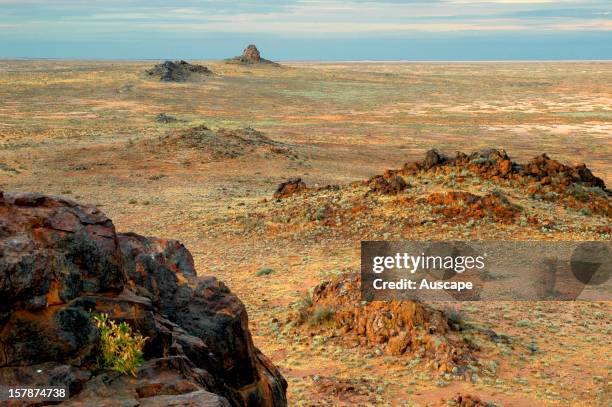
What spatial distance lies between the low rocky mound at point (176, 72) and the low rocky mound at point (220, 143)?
203 feet

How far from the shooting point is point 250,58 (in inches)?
5699

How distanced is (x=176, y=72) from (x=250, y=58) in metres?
38.9

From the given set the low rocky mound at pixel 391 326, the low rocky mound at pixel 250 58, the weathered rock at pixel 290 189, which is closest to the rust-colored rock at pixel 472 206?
the weathered rock at pixel 290 189

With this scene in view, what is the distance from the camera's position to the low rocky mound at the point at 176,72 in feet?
347

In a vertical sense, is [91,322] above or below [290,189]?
above

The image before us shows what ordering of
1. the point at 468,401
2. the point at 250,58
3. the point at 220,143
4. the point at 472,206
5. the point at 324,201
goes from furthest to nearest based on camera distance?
1. the point at 250,58
2. the point at 220,143
3. the point at 324,201
4. the point at 472,206
5. the point at 468,401

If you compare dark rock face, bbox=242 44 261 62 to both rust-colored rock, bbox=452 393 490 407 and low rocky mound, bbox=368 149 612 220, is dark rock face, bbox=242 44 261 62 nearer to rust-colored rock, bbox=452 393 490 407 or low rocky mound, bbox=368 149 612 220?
low rocky mound, bbox=368 149 612 220

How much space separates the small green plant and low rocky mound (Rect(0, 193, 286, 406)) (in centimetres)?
7

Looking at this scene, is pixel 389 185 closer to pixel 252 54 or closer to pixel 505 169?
pixel 505 169

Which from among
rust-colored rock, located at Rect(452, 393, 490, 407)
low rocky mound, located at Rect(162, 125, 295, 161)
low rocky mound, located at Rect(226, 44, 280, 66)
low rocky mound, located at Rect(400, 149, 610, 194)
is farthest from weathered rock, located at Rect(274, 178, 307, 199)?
low rocky mound, located at Rect(226, 44, 280, 66)

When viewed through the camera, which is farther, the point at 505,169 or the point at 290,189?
the point at 290,189

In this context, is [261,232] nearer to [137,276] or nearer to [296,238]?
[296,238]

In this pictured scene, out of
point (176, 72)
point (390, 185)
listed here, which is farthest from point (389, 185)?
point (176, 72)

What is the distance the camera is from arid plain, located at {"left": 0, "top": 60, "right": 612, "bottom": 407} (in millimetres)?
12172
